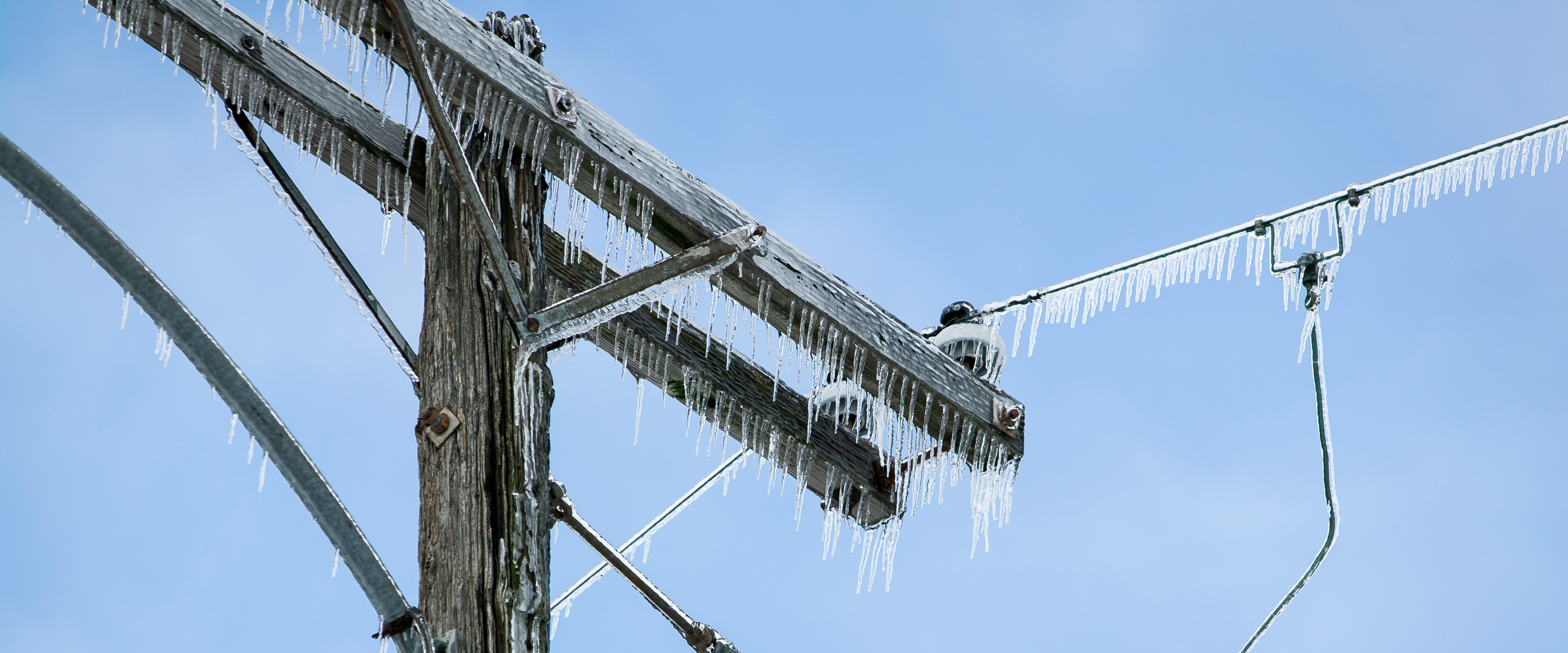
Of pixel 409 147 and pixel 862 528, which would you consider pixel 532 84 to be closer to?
pixel 409 147

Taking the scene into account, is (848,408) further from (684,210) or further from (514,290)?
(514,290)

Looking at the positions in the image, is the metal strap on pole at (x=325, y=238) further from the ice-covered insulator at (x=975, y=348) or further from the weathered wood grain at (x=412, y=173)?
the ice-covered insulator at (x=975, y=348)

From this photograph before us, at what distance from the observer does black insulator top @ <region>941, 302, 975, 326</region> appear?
4.70 metres

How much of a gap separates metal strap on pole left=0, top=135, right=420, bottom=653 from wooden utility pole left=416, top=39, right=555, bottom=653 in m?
0.49

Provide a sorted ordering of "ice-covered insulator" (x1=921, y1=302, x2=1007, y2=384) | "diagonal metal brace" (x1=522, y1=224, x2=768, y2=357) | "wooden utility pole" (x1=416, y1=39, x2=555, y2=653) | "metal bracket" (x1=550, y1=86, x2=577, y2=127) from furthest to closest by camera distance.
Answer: "ice-covered insulator" (x1=921, y1=302, x2=1007, y2=384), "metal bracket" (x1=550, y1=86, x2=577, y2=127), "diagonal metal brace" (x1=522, y1=224, x2=768, y2=357), "wooden utility pole" (x1=416, y1=39, x2=555, y2=653)

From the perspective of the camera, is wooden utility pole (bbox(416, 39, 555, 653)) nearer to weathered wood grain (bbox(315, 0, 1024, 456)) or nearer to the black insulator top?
weathered wood grain (bbox(315, 0, 1024, 456))

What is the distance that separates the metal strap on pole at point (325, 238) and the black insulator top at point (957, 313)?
1.74 metres

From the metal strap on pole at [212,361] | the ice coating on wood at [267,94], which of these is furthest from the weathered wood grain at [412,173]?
the metal strap on pole at [212,361]

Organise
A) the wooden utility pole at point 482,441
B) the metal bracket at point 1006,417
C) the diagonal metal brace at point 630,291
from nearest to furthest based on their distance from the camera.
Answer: the wooden utility pole at point 482,441, the diagonal metal brace at point 630,291, the metal bracket at point 1006,417

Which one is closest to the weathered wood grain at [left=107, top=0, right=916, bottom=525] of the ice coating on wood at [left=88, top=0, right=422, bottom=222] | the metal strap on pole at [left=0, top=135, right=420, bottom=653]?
the ice coating on wood at [left=88, top=0, right=422, bottom=222]

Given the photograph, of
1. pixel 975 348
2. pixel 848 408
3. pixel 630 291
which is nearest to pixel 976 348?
pixel 975 348

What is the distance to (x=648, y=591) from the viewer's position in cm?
420

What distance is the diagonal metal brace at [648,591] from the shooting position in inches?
157

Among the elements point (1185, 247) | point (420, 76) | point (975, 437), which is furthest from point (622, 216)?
point (1185, 247)
